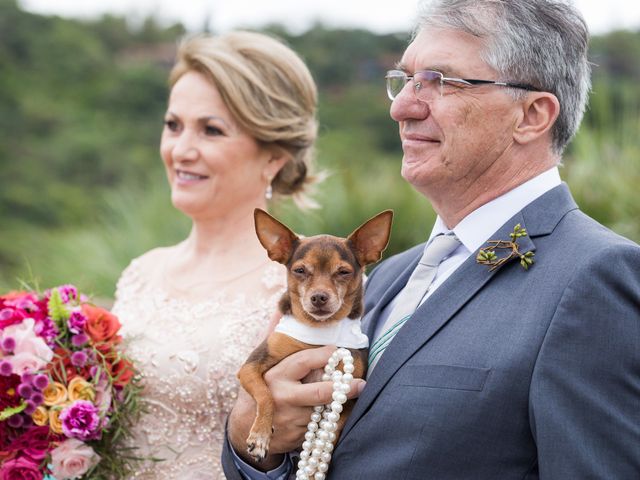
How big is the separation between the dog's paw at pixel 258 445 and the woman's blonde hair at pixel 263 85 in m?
2.20

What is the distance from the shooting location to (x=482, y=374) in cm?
265

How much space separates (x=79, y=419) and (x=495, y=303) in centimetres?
203

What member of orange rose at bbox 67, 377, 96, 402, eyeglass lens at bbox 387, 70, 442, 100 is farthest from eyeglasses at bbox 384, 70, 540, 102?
orange rose at bbox 67, 377, 96, 402

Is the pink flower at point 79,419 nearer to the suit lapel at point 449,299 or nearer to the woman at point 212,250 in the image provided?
the woman at point 212,250

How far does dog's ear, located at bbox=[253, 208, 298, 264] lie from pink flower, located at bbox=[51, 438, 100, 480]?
1.35 meters

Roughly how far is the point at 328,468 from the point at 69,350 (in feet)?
5.11

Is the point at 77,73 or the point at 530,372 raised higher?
the point at 530,372

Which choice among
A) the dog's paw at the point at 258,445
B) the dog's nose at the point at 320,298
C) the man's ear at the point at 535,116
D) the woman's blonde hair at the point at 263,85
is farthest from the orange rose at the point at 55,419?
the man's ear at the point at 535,116

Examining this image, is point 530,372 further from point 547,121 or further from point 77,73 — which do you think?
point 77,73

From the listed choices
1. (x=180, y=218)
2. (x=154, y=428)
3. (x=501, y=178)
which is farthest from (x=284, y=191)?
(x=180, y=218)

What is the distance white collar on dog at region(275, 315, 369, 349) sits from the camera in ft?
10.6

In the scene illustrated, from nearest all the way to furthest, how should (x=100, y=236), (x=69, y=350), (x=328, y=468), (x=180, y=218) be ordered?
(x=328, y=468)
(x=69, y=350)
(x=180, y=218)
(x=100, y=236)

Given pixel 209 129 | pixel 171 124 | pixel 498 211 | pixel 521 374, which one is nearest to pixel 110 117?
pixel 171 124

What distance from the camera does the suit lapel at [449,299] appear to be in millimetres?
2900
